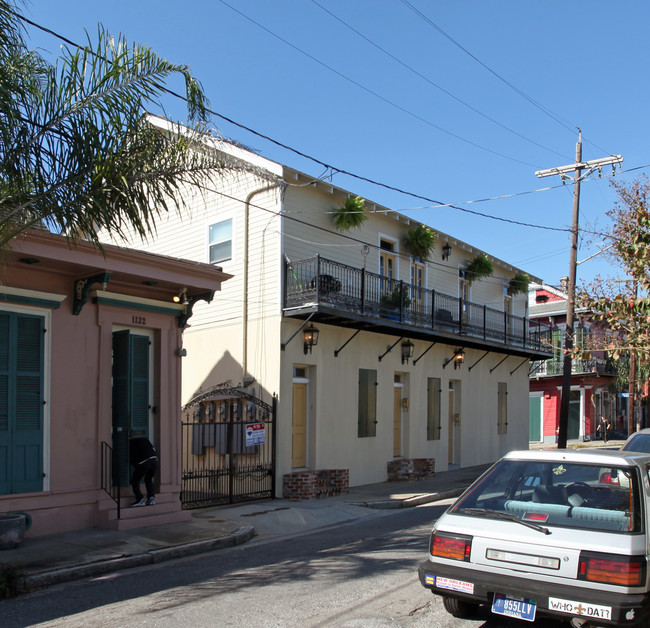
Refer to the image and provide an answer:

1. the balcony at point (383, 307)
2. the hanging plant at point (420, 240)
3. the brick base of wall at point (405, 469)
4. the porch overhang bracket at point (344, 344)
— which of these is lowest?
the brick base of wall at point (405, 469)

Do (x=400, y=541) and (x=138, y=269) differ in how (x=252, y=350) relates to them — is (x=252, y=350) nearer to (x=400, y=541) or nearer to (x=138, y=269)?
(x=138, y=269)

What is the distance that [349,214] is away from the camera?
642 inches

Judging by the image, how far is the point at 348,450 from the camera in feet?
53.4

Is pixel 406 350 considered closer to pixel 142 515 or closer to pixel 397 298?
pixel 397 298

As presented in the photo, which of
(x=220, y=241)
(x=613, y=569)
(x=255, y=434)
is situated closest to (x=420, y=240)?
(x=220, y=241)

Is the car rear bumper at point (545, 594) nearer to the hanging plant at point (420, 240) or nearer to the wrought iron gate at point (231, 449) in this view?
the wrought iron gate at point (231, 449)

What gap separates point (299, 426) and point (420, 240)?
6514 mm

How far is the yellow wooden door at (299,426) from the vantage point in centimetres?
1539

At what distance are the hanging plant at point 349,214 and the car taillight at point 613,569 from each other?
1225cm

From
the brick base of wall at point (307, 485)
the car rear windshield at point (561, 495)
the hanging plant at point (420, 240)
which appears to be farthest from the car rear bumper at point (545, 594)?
the hanging plant at point (420, 240)

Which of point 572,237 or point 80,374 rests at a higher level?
point 572,237

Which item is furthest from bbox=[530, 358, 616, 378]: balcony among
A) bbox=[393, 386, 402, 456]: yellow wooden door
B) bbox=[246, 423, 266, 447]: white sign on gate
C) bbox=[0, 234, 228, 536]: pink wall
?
bbox=[0, 234, 228, 536]: pink wall

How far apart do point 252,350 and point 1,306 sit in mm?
6425

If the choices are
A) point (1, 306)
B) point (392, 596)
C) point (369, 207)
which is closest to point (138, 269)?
point (1, 306)
